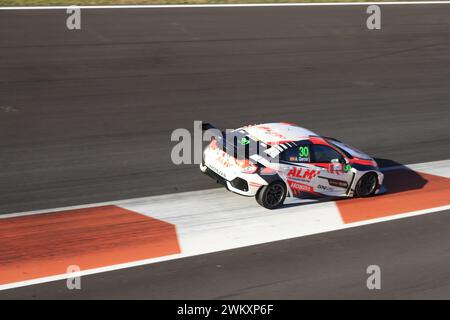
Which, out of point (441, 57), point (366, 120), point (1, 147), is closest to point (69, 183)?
point (1, 147)

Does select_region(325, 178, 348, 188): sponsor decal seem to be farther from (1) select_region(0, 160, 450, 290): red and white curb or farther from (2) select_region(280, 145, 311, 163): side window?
(2) select_region(280, 145, 311, 163): side window

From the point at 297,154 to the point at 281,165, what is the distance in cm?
49

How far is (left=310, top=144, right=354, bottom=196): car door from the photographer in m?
14.0

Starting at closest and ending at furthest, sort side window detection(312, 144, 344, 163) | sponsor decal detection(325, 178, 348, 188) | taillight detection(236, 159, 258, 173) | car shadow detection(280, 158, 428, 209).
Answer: taillight detection(236, 159, 258, 173) < side window detection(312, 144, 344, 163) < sponsor decal detection(325, 178, 348, 188) < car shadow detection(280, 158, 428, 209)

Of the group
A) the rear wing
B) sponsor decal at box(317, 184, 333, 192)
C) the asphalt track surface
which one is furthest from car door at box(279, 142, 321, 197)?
the asphalt track surface

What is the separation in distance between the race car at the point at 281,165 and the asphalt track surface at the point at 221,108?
1357 mm

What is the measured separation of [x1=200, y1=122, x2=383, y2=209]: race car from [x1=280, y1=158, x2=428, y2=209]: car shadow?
1.95 feet

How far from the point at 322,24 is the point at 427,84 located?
522 cm

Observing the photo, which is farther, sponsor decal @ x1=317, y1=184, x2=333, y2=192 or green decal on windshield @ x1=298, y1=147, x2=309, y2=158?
sponsor decal @ x1=317, y1=184, x2=333, y2=192

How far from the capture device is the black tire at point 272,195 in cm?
1338

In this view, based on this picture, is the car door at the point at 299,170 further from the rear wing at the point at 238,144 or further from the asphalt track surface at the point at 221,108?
the asphalt track surface at the point at 221,108

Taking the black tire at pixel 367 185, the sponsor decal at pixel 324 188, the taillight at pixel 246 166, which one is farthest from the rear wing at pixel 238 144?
the black tire at pixel 367 185

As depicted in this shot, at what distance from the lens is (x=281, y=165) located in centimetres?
1343
